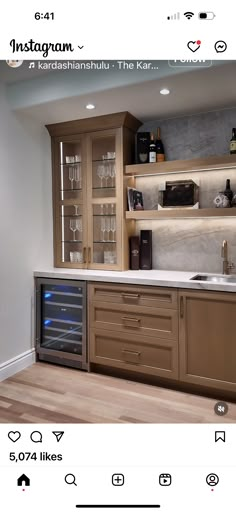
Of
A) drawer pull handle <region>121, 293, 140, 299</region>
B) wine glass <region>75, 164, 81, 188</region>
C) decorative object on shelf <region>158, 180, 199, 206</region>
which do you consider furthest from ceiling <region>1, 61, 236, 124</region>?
drawer pull handle <region>121, 293, 140, 299</region>

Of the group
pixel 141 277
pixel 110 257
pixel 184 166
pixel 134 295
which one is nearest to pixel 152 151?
pixel 184 166

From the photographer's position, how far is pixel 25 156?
241 centimetres

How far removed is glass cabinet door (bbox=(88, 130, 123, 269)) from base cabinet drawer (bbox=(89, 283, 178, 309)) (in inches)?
11.5

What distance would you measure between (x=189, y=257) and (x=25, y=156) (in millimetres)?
1398

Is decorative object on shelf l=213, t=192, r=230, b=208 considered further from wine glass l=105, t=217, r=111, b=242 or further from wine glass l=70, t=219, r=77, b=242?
wine glass l=70, t=219, r=77, b=242

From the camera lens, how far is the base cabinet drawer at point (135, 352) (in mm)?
2059

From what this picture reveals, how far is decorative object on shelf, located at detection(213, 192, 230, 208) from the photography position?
217cm

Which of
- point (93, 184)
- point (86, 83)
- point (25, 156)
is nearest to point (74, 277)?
point (93, 184)

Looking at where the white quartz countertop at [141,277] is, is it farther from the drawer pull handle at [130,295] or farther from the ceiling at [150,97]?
the ceiling at [150,97]

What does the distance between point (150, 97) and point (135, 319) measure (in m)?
1.39

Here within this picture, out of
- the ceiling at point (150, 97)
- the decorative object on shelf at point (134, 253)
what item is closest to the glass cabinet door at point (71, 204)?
the ceiling at point (150, 97)

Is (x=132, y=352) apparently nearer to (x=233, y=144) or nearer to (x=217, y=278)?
(x=217, y=278)

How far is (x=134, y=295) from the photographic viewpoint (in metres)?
2.13
